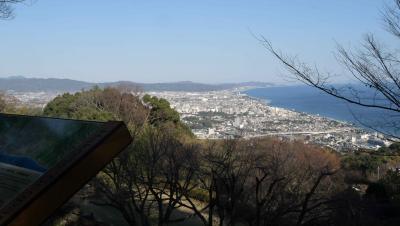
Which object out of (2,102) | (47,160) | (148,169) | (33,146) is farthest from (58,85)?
(47,160)

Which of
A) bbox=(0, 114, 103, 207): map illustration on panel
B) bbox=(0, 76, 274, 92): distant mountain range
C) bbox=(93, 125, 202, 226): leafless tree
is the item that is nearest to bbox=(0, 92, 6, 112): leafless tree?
bbox=(93, 125, 202, 226): leafless tree

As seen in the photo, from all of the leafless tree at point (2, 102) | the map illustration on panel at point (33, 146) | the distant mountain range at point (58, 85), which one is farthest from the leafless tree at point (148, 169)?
the distant mountain range at point (58, 85)

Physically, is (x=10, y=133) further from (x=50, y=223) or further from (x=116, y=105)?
(x=116, y=105)

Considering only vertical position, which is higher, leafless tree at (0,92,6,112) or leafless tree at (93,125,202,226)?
leafless tree at (0,92,6,112)

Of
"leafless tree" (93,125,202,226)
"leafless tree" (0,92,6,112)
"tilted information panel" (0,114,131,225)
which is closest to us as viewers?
"tilted information panel" (0,114,131,225)

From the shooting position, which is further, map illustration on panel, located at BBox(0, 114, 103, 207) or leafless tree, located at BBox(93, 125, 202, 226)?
leafless tree, located at BBox(93, 125, 202, 226)

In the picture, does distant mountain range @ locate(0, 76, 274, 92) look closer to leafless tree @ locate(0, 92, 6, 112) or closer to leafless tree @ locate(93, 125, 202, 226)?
leafless tree @ locate(0, 92, 6, 112)

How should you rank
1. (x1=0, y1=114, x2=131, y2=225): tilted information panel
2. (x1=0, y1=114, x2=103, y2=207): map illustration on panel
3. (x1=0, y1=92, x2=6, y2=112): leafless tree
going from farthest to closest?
(x1=0, y1=92, x2=6, y2=112): leafless tree, (x1=0, y1=114, x2=103, y2=207): map illustration on panel, (x1=0, y1=114, x2=131, y2=225): tilted information panel

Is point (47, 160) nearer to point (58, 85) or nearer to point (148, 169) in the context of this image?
point (148, 169)

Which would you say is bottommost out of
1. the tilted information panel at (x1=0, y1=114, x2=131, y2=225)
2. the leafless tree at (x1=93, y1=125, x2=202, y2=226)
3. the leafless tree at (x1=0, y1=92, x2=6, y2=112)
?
the leafless tree at (x1=93, y1=125, x2=202, y2=226)
